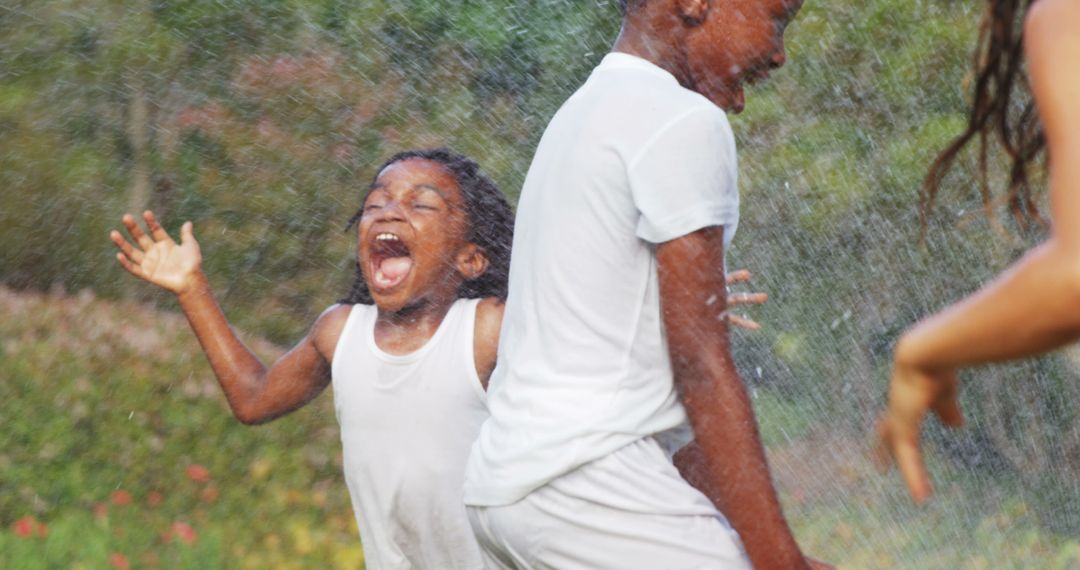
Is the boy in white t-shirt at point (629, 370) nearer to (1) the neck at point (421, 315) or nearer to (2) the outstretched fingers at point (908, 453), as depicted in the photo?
(2) the outstretched fingers at point (908, 453)

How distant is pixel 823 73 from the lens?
597 cm

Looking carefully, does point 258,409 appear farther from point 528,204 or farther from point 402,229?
point 528,204

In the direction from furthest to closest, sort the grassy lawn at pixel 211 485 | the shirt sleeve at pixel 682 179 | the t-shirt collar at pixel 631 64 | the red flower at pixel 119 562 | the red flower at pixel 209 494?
the red flower at pixel 209 494 < the grassy lawn at pixel 211 485 < the red flower at pixel 119 562 < the t-shirt collar at pixel 631 64 < the shirt sleeve at pixel 682 179

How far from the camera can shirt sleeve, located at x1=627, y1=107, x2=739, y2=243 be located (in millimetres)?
2207

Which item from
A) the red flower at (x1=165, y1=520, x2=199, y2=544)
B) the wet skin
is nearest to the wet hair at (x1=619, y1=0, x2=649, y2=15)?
the wet skin

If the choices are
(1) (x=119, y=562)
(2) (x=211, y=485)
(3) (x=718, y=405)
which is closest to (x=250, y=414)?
(3) (x=718, y=405)

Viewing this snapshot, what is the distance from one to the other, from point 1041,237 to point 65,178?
13.9 feet

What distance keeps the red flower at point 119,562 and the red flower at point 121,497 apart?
0.39 metres

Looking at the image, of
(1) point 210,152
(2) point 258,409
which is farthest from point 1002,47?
(1) point 210,152

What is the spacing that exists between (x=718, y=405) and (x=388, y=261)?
134 centimetres

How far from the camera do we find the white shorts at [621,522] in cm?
223

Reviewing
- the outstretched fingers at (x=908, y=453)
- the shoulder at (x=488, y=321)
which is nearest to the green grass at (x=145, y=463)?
the shoulder at (x=488, y=321)

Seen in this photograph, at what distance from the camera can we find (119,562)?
5.27 meters

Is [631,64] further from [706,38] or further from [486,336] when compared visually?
[486,336]
